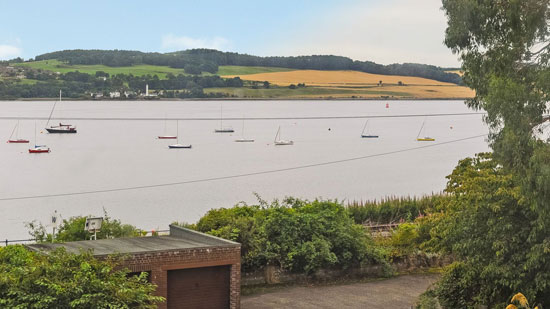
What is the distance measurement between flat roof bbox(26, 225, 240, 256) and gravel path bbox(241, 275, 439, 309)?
2.86 meters

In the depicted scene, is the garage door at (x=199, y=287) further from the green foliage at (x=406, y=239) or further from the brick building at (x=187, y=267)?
the green foliage at (x=406, y=239)

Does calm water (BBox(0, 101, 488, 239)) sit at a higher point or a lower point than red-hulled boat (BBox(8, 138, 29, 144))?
higher

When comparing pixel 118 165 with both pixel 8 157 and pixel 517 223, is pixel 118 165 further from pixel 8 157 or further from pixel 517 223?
pixel 517 223

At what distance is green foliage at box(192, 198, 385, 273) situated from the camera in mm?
31406

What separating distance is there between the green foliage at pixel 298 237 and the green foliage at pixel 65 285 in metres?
9.23

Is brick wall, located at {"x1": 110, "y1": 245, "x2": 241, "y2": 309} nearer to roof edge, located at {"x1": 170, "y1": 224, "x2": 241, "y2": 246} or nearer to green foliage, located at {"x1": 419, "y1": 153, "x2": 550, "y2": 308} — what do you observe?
roof edge, located at {"x1": 170, "y1": 224, "x2": 241, "y2": 246}

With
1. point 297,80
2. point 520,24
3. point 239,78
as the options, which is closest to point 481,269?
point 520,24

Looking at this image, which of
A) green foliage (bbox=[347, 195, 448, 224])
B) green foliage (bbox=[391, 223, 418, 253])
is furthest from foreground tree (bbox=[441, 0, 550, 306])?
green foliage (bbox=[347, 195, 448, 224])

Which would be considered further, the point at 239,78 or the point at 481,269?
the point at 239,78

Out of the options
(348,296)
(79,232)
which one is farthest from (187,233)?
(348,296)

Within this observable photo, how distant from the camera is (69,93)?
19625 cm

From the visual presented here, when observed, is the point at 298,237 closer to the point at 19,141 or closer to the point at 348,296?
the point at 348,296

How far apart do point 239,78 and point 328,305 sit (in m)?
163

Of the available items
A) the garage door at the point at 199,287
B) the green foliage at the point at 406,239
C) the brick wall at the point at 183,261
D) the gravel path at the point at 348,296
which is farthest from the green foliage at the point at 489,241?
the green foliage at the point at 406,239
